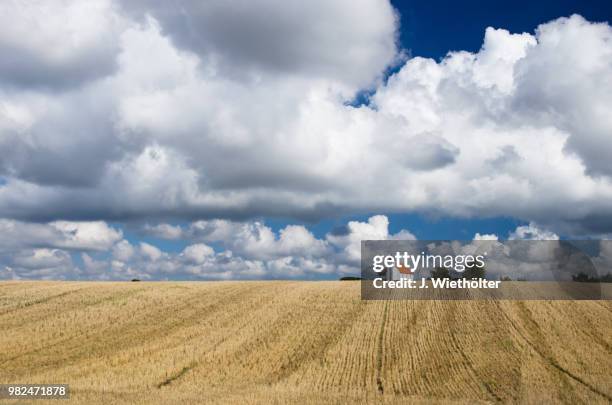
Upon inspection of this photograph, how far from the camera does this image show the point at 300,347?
39188mm

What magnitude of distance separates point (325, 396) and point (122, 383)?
10.0 metres

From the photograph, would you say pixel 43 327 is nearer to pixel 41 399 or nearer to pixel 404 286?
pixel 41 399

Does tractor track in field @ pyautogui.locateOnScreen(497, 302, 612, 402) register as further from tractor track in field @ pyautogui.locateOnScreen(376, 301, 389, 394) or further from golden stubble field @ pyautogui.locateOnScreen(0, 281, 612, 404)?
tractor track in field @ pyautogui.locateOnScreen(376, 301, 389, 394)

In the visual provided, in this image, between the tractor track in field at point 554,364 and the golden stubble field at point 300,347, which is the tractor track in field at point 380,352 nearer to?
the golden stubble field at point 300,347

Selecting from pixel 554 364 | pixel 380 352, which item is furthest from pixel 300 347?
pixel 554 364

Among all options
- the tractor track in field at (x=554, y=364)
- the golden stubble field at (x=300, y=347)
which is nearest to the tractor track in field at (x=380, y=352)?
the golden stubble field at (x=300, y=347)

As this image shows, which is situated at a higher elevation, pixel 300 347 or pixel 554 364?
pixel 300 347

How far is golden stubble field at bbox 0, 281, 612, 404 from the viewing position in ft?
94.3

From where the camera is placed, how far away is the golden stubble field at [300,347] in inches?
1131

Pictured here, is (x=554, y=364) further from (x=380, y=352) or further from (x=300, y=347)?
(x=300, y=347)

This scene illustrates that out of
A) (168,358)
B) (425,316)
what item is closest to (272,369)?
(168,358)

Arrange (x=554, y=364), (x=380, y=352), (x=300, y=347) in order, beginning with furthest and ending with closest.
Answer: (x=300, y=347), (x=380, y=352), (x=554, y=364)

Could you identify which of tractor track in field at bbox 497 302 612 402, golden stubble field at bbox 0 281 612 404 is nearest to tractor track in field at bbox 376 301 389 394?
golden stubble field at bbox 0 281 612 404

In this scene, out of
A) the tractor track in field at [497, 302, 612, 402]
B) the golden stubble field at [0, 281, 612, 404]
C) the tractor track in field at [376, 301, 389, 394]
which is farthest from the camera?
the tractor track in field at [376, 301, 389, 394]
